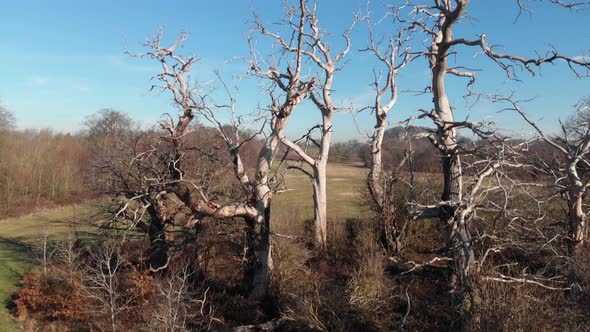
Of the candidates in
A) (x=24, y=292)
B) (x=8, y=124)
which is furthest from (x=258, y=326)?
(x=8, y=124)

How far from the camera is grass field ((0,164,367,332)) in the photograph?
12844 millimetres

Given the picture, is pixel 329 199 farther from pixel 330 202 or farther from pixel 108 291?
pixel 108 291

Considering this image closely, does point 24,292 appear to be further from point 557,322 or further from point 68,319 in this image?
point 557,322

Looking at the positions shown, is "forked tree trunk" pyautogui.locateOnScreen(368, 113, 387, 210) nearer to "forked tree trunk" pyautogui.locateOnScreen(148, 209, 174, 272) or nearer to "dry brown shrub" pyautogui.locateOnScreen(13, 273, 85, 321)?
"forked tree trunk" pyautogui.locateOnScreen(148, 209, 174, 272)

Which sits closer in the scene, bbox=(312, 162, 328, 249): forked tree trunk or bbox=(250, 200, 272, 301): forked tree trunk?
bbox=(250, 200, 272, 301): forked tree trunk

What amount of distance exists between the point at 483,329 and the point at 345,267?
230 inches

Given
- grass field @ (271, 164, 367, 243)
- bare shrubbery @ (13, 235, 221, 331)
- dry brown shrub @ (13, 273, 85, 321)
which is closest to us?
bare shrubbery @ (13, 235, 221, 331)

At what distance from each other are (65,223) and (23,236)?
6.83ft

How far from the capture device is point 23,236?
22266 millimetres

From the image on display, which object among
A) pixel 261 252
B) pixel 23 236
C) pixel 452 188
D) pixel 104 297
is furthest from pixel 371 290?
pixel 23 236

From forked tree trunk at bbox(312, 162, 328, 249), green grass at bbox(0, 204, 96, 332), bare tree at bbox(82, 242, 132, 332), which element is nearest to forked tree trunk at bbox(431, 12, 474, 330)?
forked tree trunk at bbox(312, 162, 328, 249)

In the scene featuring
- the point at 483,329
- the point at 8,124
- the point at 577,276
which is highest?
the point at 8,124

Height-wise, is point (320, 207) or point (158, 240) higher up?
point (320, 207)

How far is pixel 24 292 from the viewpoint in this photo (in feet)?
38.0
